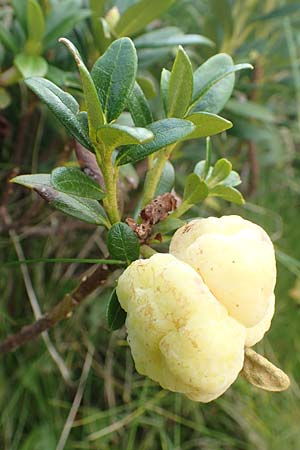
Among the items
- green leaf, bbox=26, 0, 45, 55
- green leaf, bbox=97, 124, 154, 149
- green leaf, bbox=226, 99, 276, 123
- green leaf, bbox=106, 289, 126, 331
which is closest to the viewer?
green leaf, bbox=97, 124, 154, 149

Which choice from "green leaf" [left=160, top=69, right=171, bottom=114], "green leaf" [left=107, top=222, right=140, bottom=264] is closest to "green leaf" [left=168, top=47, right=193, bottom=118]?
"green leaf" [left=160, top=69, right=171, bottom=114]

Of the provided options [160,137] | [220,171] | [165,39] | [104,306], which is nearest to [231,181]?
[220,171]

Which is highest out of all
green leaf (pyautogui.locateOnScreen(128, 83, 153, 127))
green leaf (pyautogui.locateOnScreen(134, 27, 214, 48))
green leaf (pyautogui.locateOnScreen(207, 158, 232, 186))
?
green leaf (pyautogui.locateOnScreen(128, 83, 153, 127))

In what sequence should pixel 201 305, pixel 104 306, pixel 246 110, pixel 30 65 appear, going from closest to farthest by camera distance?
pixel 201 305 → pixel 30 65 → pixel 246 110 → pixel 104 306

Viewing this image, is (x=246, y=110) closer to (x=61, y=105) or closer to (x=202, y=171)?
(x=202, y=171)

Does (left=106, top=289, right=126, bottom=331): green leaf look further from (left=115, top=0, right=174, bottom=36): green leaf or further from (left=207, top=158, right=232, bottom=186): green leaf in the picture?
(left=115, top=0, right=174, bottom=36): green leaf

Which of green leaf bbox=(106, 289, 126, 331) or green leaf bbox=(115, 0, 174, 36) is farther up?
green leaf bbox=(115, 0, 174, 36)

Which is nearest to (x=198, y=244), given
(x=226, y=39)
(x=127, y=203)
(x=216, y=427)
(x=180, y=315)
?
(x=180, y=315)

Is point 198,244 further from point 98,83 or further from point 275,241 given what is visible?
point 275,241

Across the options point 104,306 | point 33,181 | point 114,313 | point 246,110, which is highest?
point 33,181
